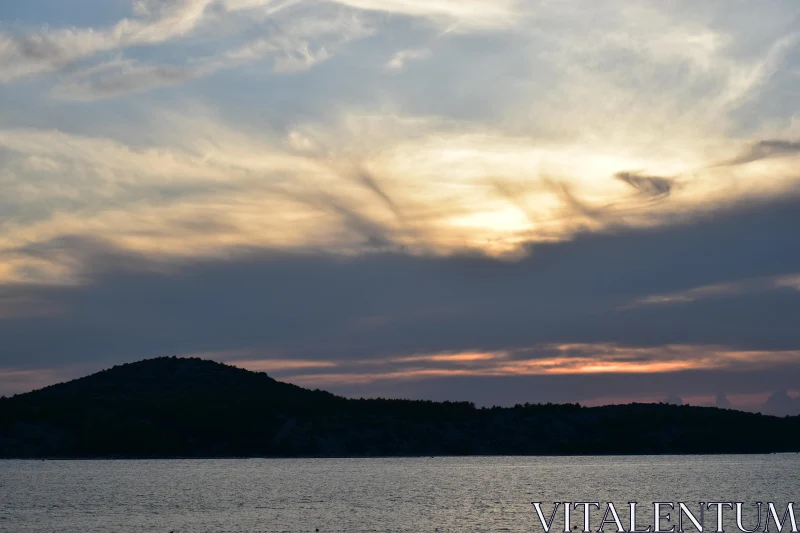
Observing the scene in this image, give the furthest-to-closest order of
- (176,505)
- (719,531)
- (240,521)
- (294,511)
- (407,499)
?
(407,499) < (176,505) < (294,511) < (240,521) < (719,531)

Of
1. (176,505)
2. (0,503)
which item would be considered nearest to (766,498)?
(176,505)

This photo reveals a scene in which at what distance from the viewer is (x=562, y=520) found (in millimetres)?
126438

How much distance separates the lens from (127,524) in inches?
4948

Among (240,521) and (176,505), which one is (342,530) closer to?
(240,521)

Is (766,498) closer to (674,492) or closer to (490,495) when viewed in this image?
(674,492)

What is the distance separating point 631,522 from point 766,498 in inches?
2578

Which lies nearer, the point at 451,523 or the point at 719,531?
the point at 719,531

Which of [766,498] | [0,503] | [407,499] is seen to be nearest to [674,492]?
[766,498]

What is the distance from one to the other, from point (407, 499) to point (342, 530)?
172ft

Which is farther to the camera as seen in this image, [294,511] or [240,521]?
[294,511]

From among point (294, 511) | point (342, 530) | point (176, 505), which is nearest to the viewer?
point (342, 530)

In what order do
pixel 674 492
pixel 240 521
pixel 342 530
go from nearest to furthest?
1. pixel 342 530
2. pixel 240 521
3. pixel 674 492

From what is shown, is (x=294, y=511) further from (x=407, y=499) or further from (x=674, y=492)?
(x=674, y=492)

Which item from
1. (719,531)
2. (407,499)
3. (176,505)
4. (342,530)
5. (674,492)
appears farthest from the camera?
(674,492)
